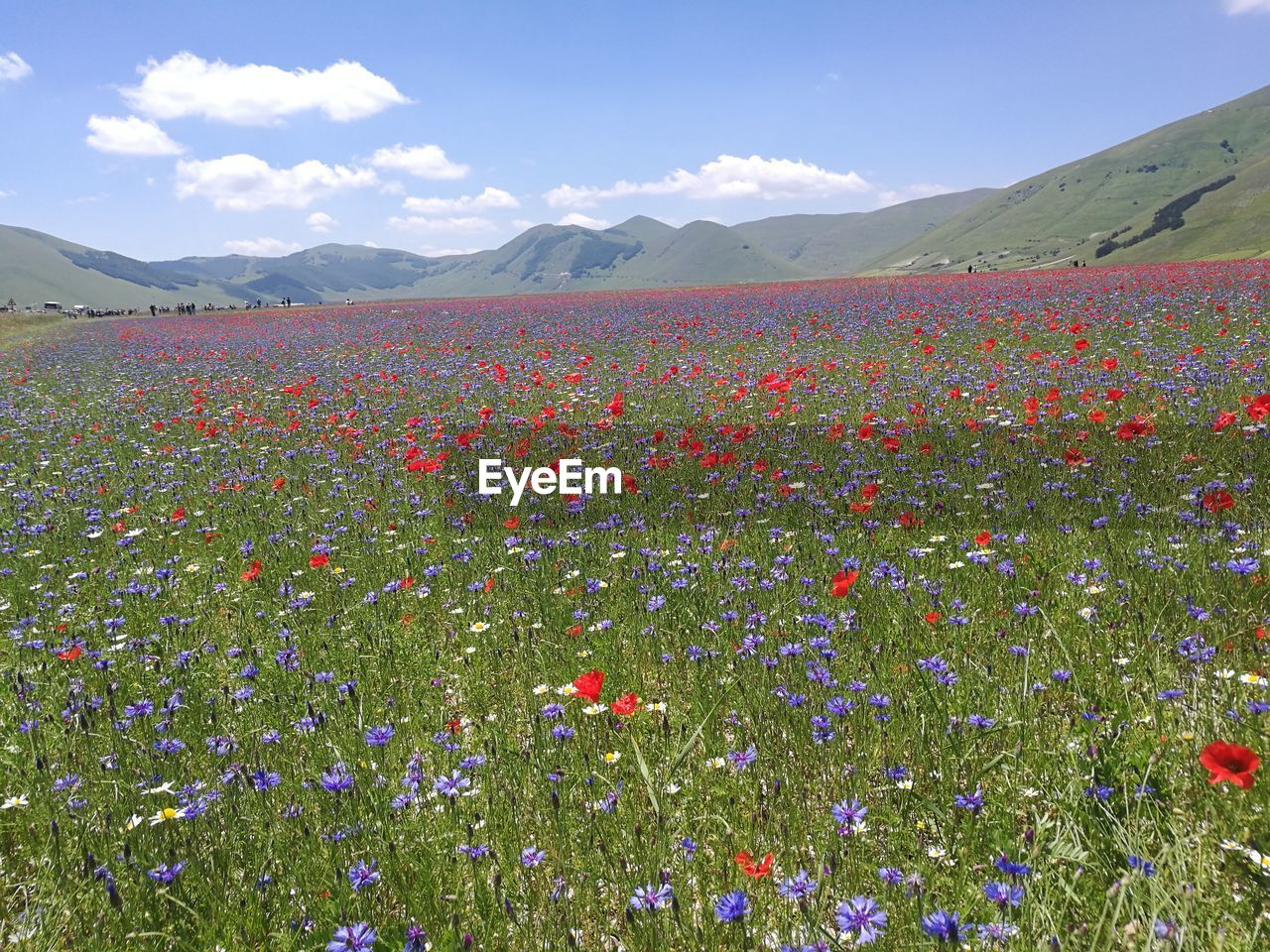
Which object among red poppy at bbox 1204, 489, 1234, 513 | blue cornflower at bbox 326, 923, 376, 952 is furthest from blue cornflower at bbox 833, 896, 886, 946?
red poppy at bbox 1204, 489, 1234, 513

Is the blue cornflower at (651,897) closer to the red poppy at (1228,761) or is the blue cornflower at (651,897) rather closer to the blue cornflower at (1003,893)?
the blue cornflower at (1003,893)

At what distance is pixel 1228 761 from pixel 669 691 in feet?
8.39

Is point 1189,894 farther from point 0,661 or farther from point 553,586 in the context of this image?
point 0,661

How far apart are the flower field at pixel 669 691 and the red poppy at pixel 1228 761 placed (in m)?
0.01

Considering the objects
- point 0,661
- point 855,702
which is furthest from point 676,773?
point 0,661

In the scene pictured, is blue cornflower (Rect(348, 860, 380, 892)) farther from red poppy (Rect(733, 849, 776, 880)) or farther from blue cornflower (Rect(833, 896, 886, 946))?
blue cornflower (Rect(833, 896, 886, 946))

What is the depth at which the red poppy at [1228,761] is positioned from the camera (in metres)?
1.83

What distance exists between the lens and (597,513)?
680 centimetres

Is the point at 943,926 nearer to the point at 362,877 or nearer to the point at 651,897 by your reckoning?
the point at 651,897

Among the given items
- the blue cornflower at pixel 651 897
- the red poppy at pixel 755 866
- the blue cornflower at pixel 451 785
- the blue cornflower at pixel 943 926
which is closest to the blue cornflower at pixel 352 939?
the blue cornflower at pixel 451 785

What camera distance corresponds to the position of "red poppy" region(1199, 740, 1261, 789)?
183cm

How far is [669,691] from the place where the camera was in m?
3.98

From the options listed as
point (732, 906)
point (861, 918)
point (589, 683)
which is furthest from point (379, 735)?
point (861, 918)

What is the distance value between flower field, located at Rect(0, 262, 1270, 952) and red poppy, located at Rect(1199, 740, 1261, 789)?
0.04ft
